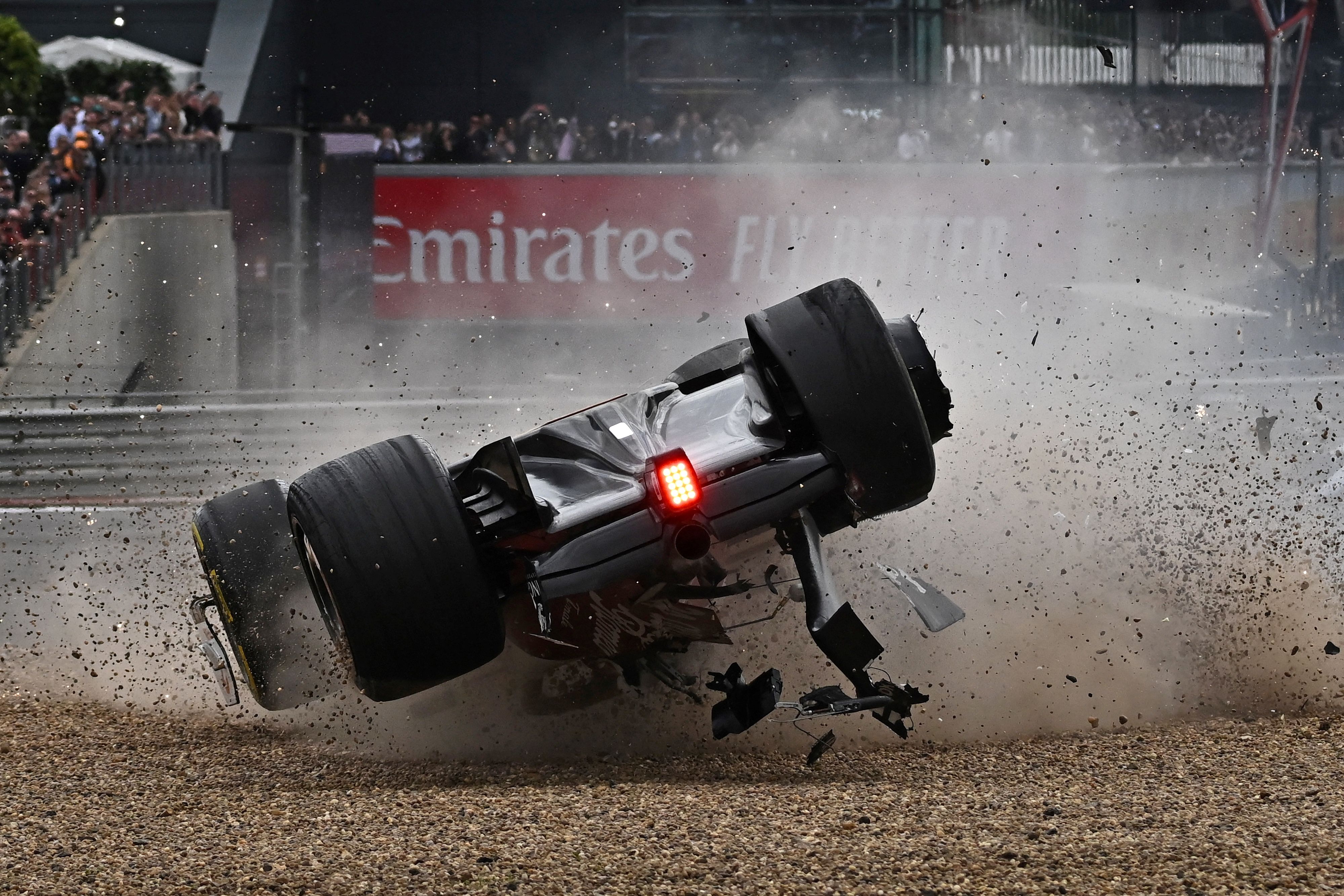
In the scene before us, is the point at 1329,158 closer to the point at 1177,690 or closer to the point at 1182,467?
the point at 1182,467

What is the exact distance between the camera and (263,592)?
5.04 meters

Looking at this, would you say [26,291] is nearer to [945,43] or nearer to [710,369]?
[945,43]

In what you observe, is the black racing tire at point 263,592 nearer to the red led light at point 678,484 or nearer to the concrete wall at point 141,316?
the red led light at point 678,484

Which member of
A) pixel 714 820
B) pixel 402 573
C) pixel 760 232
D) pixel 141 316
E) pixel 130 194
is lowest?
pixel 141 316

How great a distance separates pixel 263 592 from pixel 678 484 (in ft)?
5.79

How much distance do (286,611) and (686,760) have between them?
1502 millimetres

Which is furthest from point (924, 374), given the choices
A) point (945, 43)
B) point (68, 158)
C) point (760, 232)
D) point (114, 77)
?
point (114, 77)

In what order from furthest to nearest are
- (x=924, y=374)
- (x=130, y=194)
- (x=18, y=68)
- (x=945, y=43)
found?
(x=18, y=68)
(x=130, y=194)
(x=945, y=43)
(x=924, y=374)

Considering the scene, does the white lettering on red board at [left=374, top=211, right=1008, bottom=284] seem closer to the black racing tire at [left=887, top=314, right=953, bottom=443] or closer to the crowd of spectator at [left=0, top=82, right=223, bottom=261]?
the crowd of spectator at [left=0, top=82, right=223, bottom=261]

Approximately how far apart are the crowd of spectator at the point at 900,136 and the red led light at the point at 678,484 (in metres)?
8.41

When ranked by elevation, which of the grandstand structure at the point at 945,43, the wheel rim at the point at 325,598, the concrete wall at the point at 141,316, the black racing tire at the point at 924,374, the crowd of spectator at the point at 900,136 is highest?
the grandstand structure at the point at 945,43

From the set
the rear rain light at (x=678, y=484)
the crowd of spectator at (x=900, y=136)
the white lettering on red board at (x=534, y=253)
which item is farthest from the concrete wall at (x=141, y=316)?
the rear rain light at (x=678, y=484)

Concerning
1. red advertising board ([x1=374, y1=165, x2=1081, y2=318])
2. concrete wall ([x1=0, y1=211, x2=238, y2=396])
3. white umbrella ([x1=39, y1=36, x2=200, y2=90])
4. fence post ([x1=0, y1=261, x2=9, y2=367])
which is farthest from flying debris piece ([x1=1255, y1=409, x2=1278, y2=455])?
white umbrella ([x1=39, y1=36, x2=200, y2=90])

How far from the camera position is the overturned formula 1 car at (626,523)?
3.95 metres
